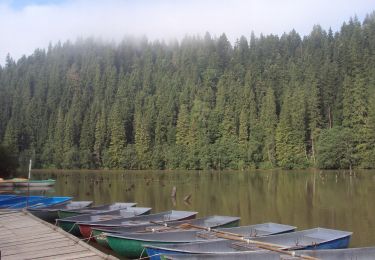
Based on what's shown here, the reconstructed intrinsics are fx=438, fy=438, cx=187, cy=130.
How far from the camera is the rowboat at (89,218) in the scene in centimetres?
1967

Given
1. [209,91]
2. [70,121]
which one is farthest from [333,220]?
[70,121]

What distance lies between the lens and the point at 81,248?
13016 mm

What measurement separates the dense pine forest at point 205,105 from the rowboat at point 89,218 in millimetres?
41789

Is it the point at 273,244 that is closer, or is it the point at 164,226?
the point at 273,244

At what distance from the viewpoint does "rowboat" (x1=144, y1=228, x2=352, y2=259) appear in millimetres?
13648

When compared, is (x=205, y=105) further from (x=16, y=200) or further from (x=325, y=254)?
(x=325, y=254)

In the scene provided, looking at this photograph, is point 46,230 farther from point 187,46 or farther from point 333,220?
point 187,46

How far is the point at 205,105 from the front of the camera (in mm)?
98750

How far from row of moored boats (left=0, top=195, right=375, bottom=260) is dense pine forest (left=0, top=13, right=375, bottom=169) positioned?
148ft

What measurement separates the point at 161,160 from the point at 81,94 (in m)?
44.7

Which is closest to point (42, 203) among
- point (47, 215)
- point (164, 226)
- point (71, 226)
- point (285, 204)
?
point (47, 215)

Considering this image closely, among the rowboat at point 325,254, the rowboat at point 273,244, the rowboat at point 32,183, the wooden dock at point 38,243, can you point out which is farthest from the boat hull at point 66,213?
the rowboat at point 32,183

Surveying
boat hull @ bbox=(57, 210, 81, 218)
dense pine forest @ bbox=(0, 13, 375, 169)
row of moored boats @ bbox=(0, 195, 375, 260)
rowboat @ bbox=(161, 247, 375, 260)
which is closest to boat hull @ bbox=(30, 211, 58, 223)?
row of moored boats @ bbox=(0, 195, 375, 260)

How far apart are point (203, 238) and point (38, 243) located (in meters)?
5.97
